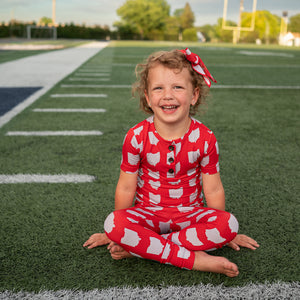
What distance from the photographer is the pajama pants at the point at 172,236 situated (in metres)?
1.62

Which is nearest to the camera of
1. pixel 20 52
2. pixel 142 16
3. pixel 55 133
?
pixel 55 133

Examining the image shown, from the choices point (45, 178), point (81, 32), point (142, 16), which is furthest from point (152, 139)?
point (142, 16)

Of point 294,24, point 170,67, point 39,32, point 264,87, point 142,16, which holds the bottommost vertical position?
point 264,87

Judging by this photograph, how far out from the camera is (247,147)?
3344 millimetres

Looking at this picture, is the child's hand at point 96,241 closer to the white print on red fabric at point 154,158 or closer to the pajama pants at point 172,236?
the pajama pants at point 172,236

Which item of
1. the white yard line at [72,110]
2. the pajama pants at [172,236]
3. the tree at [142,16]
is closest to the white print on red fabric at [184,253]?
the pajama pants at [172,236]

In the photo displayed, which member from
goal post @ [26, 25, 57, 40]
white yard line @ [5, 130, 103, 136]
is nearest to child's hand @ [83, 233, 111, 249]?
white yard line @ [5, 130, 103, 136]

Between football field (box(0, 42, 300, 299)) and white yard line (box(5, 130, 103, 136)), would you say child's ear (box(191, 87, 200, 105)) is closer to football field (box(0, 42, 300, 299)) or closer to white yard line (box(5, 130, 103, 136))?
football field (box(0, 42, 300, 299))

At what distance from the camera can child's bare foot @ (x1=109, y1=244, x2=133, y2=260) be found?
165cm

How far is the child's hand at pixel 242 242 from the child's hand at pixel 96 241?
1.97ft

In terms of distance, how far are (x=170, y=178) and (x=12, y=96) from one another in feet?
15.6

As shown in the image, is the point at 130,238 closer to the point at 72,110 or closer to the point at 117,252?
the point at 117,252

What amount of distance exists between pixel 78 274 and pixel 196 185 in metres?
0.73

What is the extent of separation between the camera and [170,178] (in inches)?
72.6
